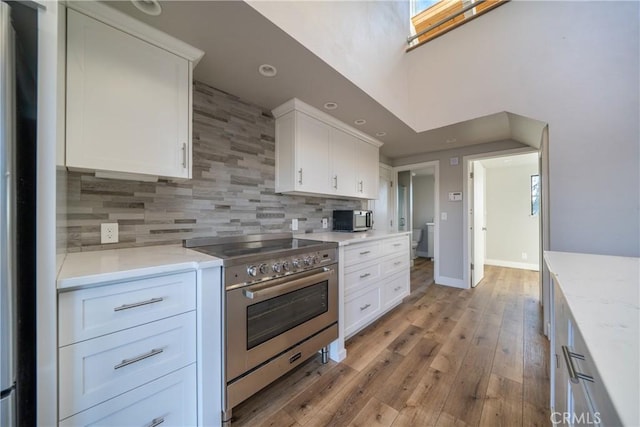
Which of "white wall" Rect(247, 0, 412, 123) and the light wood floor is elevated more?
"white wall" Rect(247, 0, 412, 123)

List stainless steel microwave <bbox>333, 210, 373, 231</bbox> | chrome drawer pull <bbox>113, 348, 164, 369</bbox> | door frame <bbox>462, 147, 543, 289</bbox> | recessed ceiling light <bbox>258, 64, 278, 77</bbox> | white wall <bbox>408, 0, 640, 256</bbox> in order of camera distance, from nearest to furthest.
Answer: chrome drawer pull <bbox>113, 348, 164, 369</bbox>, recessed ceiling light <bbox>258, 64, 278, 77</bbox>, white wall <bbox>408, 0, 640, 256</bbox>, stainless steel microwave <bbox>333, 210, 373, 231</bbox>, door frame <bbox>462, 147, 543, 289</bbox>

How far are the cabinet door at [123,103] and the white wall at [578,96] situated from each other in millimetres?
2747

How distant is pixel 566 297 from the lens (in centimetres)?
69

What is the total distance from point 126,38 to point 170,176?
748 millimetres

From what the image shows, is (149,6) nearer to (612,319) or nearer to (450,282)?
(612,319)

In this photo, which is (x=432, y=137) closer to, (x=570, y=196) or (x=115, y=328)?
(x=570, y=196)

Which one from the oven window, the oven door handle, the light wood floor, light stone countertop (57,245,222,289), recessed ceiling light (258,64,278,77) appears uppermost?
recessed ceiling light (258,64,278,77)

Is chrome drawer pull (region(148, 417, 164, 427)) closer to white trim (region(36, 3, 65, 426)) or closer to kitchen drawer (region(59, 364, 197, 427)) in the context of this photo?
kitchen drawer (region(59, 364, 197, 427))

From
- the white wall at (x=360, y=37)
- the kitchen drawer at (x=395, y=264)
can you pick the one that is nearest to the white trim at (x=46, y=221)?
the white wall at (x=360, y=37)

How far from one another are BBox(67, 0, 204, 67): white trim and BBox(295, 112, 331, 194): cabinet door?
965 millimetres

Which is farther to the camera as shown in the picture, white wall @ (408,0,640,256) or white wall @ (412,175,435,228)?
white wall @ (412,175,435,228)

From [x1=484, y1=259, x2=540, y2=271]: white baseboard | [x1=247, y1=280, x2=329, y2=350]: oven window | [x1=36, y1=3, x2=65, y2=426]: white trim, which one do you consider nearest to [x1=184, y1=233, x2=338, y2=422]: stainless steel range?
[x1=247, y1=280, x2=329, y2=350]: oven window

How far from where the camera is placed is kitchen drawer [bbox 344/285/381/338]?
6.89ft

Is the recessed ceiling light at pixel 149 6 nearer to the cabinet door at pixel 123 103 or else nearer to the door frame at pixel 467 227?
the cabinet door at pixel 123 103
